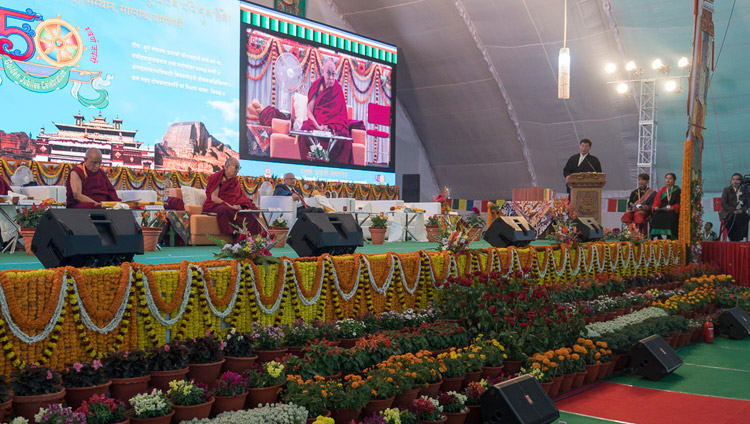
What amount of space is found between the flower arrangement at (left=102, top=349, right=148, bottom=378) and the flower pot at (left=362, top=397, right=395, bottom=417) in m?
1.04

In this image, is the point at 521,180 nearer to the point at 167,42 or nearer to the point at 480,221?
the point at 480,221

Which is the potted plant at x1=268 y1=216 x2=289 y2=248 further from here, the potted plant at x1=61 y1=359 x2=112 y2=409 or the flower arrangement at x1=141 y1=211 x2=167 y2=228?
the potted plant at x1=61 y1=359 x2=112 y2=409

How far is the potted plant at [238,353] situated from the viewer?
3371 mm

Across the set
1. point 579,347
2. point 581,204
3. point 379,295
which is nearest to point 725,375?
point 579,347

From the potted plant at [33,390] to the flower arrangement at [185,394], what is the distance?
1.41 feet

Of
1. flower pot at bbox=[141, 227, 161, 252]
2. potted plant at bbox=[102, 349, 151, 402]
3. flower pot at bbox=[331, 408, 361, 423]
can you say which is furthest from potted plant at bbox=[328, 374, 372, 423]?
flower pot at bbox=[141, 227, 161, 252]

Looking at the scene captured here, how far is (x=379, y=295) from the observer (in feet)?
15.6

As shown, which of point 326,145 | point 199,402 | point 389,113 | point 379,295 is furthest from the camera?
point 389,113

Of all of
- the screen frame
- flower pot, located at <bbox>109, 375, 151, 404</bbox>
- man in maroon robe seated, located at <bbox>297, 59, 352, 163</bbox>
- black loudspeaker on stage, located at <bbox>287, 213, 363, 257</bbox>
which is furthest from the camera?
man in maroon robe seated, located at <bbox>297, 59, 352, 163</bbox>

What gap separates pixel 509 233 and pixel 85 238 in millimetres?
4235

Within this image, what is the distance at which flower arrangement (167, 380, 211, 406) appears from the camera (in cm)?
277

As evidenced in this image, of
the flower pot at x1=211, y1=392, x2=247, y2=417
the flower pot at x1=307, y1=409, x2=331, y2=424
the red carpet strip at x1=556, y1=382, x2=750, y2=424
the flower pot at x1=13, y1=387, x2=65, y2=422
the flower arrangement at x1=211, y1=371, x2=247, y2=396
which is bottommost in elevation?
the red carpet strip at x1=556, y1=382, x2=750, y2=424

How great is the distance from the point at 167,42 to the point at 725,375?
10229 millimetres

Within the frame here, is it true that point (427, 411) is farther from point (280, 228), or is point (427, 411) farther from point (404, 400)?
point (280, 228)
